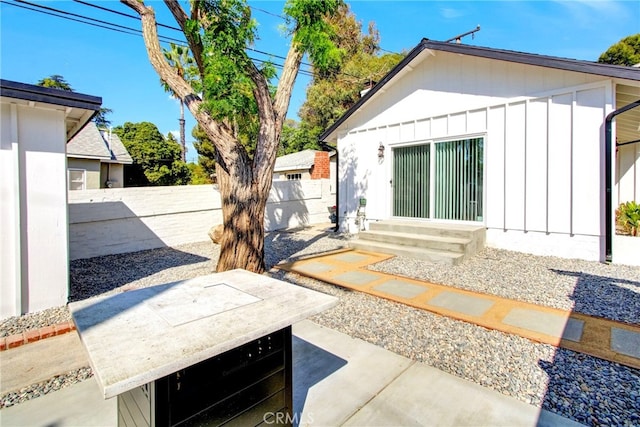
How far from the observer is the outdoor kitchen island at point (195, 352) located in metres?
1.42

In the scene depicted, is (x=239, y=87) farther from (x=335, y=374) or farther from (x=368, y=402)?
(x=368, y=402)

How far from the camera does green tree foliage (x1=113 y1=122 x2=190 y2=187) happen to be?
61.0 ft

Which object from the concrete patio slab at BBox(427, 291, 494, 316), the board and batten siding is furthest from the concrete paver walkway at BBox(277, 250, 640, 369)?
the board and batten siding

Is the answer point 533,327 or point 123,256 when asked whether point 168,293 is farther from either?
point 123,256

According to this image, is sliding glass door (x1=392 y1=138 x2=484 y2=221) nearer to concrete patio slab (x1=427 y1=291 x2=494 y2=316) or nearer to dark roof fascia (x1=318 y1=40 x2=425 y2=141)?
dark roof fascia (x1=318 y1=40 x2=425 y2=141)

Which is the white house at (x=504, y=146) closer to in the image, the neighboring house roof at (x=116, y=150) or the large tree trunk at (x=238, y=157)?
the large tree trunk at (x=238, y=157)

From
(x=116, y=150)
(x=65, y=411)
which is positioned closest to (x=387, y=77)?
(x=65, y=411)

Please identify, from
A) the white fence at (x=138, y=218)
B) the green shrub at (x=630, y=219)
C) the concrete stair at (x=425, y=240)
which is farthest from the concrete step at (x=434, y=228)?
the white fence at (x=138, y=218)

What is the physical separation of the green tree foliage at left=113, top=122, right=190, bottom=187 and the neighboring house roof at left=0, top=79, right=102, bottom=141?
592 inches

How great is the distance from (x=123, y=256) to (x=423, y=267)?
7179 millimetres

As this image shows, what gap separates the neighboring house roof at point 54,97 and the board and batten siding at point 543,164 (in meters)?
7.35

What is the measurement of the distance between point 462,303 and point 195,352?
13.0ft

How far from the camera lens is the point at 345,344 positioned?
132 inches

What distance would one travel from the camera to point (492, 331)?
3.58 meters
